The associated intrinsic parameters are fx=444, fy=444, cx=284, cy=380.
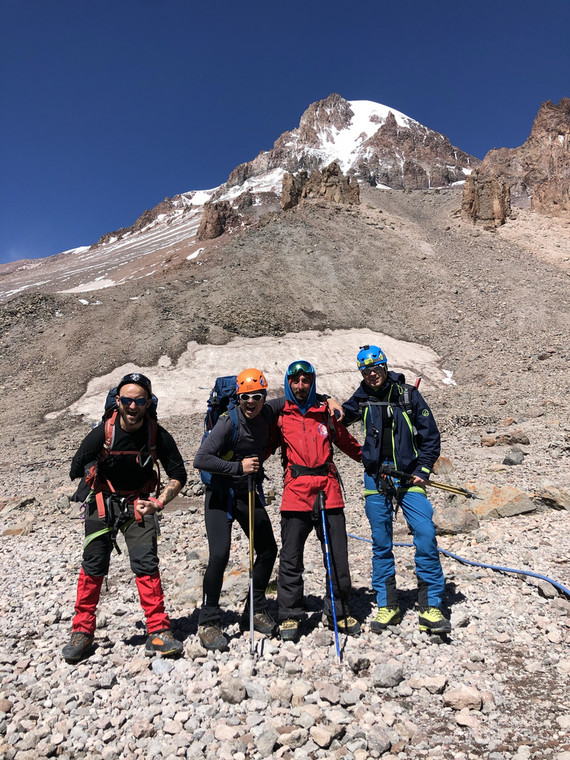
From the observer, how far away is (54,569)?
676 cm

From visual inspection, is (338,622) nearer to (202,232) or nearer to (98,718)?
(98,718)

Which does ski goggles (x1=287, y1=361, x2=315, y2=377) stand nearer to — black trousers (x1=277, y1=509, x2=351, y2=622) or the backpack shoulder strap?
the backpack shoulder strap

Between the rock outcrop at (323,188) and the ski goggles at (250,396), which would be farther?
the rock outcrop at (323,188)

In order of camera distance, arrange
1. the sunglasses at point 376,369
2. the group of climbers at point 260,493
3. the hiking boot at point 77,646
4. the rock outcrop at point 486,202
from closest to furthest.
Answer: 1. the hiking boot at point 77,646
2. the group of climbers at point 260,493
3. the sunglasses at point 376,369
4. the rock outcrop at point 486,202

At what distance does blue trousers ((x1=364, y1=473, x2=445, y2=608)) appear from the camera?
15.7ft

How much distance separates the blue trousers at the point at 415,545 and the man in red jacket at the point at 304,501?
1.48 feet

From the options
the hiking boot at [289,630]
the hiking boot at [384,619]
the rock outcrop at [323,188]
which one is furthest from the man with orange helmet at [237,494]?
the rock outcrop at [323,188]

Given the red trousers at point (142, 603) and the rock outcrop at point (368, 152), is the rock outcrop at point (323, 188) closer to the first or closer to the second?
the red trousers at point (142, 603)

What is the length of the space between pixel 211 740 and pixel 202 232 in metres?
115

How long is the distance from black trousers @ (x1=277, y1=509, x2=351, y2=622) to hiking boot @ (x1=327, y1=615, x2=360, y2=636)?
0.08m

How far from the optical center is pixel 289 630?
465 cm

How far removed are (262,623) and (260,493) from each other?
1.37 meters

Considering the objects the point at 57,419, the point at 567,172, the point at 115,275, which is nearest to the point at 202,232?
the point at 115,275

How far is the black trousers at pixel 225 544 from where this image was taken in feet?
15.4
